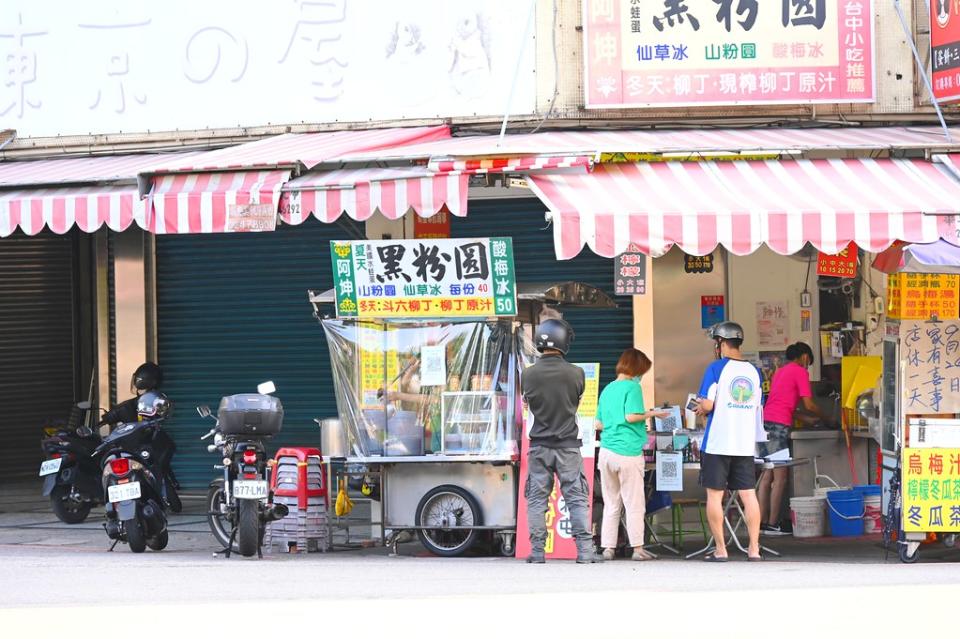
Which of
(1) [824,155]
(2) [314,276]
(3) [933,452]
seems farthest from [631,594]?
(2) [314,276]

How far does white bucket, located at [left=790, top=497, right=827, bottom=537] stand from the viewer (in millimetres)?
13508

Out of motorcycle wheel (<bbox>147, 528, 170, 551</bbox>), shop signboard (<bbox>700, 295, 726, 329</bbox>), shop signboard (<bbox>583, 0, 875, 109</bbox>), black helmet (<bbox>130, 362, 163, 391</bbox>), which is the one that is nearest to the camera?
motorcycle wheel (<bbox>147, 528, 170, 551</bbox>)

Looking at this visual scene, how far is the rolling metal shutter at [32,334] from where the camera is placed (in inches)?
717

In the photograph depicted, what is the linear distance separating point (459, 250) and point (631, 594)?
3.65m

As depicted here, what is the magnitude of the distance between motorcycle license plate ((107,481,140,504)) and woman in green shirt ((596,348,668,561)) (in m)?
3.69

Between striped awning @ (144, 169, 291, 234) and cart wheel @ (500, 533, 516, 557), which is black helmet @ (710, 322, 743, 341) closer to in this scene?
cart wheel @ (500, 533, 516, 557)

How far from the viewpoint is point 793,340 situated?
1527 centimetres

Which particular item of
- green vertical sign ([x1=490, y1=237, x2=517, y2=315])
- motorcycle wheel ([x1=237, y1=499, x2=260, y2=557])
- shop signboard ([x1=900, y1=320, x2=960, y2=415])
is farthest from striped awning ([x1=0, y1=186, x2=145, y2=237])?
shop signboard ([x1=900, y1=320, x2=960, y2=415])

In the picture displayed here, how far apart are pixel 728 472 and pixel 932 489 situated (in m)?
1.52

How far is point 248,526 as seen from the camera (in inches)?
448

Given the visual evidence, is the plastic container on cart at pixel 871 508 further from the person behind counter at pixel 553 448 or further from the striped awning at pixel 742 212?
the person behind counter at pixel 553 448

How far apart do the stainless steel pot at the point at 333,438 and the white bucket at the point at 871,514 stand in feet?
16.0

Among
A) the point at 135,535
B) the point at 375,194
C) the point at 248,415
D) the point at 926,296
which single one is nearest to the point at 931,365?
the point at 926,296

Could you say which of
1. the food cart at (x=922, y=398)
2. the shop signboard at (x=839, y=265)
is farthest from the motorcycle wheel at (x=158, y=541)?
the shop signboard at (x=839, y=265)
